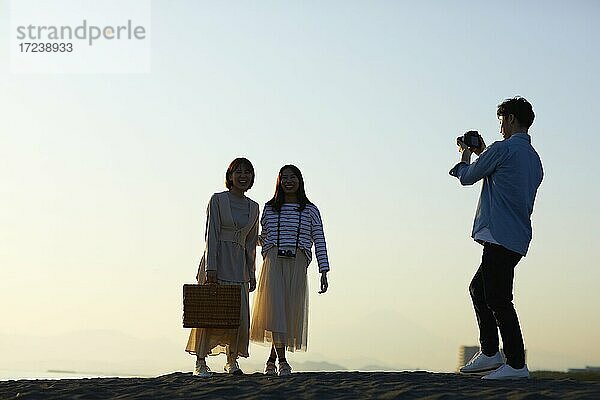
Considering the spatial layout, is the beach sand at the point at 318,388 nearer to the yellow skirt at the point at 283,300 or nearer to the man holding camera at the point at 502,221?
Answer: the man holding camera at the point at 502,221

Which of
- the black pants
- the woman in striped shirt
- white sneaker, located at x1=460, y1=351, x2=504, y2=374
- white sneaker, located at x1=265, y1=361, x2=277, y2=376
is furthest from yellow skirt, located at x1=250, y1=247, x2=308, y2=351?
the black pants

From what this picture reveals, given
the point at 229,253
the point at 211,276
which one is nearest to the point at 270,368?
the point at 211,276

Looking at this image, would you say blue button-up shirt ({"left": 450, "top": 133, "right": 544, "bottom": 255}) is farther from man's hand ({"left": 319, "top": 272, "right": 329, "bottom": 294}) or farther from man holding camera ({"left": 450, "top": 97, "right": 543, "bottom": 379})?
man's hand ({"left": 319, "top": 272, "right": 329, "bottom": 294})

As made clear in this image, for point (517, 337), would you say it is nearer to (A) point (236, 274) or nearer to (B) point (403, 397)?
(B) point (403, 397)

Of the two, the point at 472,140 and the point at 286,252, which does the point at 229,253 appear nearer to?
the point at 286,252

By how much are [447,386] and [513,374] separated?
65 cm

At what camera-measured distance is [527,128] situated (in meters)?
9.29

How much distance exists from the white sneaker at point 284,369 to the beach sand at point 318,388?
16.5 inches

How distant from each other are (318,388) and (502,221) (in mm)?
2030

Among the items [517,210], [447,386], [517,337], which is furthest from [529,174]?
→ [447,386]

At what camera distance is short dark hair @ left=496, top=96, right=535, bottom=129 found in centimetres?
921

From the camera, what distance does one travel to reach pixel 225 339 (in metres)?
11.4

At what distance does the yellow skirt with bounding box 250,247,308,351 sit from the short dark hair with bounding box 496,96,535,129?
310cm

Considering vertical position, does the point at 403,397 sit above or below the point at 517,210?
below
